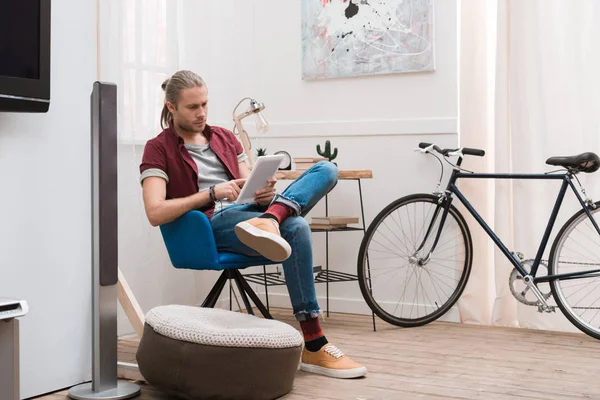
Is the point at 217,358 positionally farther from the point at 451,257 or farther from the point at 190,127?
the point at 451,257

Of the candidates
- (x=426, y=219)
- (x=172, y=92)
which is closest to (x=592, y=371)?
(x=426, y=219)

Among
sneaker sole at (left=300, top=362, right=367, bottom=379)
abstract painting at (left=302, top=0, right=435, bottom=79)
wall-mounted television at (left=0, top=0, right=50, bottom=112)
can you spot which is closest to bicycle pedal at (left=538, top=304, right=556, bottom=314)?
sneaker sole at (left=300, top=362, right=367, bottom=379)

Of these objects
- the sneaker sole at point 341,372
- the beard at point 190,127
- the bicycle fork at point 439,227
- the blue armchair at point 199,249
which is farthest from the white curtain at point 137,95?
the bicycle fork at point 439,227

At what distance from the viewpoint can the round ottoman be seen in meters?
2.23

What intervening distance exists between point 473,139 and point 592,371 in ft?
4.07

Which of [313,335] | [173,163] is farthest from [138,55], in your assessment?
[313,335]

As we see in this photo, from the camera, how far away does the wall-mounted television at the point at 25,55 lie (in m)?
2.09

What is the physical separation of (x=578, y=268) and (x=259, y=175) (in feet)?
5.01

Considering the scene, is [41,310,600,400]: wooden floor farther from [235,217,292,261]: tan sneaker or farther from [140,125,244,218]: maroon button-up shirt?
[140,125,244,218]: maroon button-up shirt

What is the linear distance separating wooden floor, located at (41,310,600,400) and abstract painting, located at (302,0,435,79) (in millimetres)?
1221

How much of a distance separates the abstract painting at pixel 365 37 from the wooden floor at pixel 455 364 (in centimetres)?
122

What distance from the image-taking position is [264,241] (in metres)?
2.38

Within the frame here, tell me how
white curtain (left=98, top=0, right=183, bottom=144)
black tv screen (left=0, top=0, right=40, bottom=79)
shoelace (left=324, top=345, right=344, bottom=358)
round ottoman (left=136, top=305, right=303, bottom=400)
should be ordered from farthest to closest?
1. white curtain (left=98, top=0, right=183, bottom=144)
2. shoelace (left=324, top=345, right=344, bottom=358)
3. round ottoman (left=136, top=305, right=303, bottom=400)
4. black tv screen (left=0, top=0, right=40, bottom=79)

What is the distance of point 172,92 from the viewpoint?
9.24 feet
